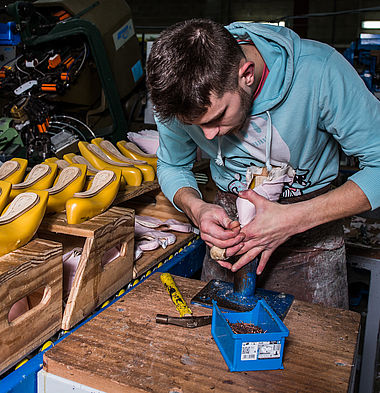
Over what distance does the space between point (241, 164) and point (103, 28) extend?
2.40 metres

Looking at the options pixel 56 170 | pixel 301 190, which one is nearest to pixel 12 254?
pixel 56 170

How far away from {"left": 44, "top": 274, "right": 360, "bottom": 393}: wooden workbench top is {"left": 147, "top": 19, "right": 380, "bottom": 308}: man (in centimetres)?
24

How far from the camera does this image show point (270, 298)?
1336 millimetres

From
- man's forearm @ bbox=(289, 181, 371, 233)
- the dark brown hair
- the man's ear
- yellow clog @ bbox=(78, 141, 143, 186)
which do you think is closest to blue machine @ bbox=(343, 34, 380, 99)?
yellow clog @ bbox=(78, 141, 143, 186)

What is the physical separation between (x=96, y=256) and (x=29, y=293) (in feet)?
0.82

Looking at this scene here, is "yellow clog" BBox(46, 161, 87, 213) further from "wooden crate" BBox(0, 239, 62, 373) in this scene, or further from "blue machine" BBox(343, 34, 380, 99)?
"blue machine" BBox(343, 34, 380, 99)

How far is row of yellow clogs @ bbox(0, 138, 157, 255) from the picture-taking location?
42.8 inches

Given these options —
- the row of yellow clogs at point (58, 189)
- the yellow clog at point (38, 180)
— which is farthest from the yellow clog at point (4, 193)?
the yellow clog at point (38, 180)

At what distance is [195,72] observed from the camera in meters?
0.99

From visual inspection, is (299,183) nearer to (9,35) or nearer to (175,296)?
(175,296)

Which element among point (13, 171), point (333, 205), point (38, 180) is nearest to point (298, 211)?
point (333, 205)

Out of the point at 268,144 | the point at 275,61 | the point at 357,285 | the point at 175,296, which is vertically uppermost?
the point at 275,61

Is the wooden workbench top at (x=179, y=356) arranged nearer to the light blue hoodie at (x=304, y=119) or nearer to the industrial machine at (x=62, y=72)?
the light blue hoodie at (x=304, y=119)

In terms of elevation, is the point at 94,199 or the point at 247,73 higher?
the point at 247,73
